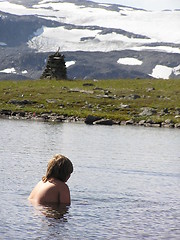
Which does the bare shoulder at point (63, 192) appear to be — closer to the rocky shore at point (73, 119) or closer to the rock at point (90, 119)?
the rock at point (90, 119)

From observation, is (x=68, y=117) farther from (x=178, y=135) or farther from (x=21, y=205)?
(x=21, y=205)

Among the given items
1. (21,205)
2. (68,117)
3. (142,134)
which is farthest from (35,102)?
(21,205)

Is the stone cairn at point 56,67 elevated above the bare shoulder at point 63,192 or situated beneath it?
situated beneath

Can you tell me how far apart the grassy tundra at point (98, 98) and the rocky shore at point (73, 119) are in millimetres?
860

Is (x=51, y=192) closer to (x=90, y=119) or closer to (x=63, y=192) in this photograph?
(x=63, y=192)

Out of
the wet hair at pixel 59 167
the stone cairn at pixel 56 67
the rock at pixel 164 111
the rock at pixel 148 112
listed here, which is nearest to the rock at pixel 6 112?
the rock at pixel 148 112

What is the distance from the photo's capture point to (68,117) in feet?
251

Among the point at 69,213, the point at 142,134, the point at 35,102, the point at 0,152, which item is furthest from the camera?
the point at 35,102

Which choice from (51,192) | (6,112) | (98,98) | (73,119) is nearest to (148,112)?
(73,119)

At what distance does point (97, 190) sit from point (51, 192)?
201 inches

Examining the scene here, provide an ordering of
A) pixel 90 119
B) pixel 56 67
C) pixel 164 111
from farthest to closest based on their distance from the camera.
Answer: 1. pixel 56 67
2. pixel 164 111
3. pixel 90 119

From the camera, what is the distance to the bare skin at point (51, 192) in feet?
62.8

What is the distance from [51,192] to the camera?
64.0 feet

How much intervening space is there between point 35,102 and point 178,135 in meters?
30.8
